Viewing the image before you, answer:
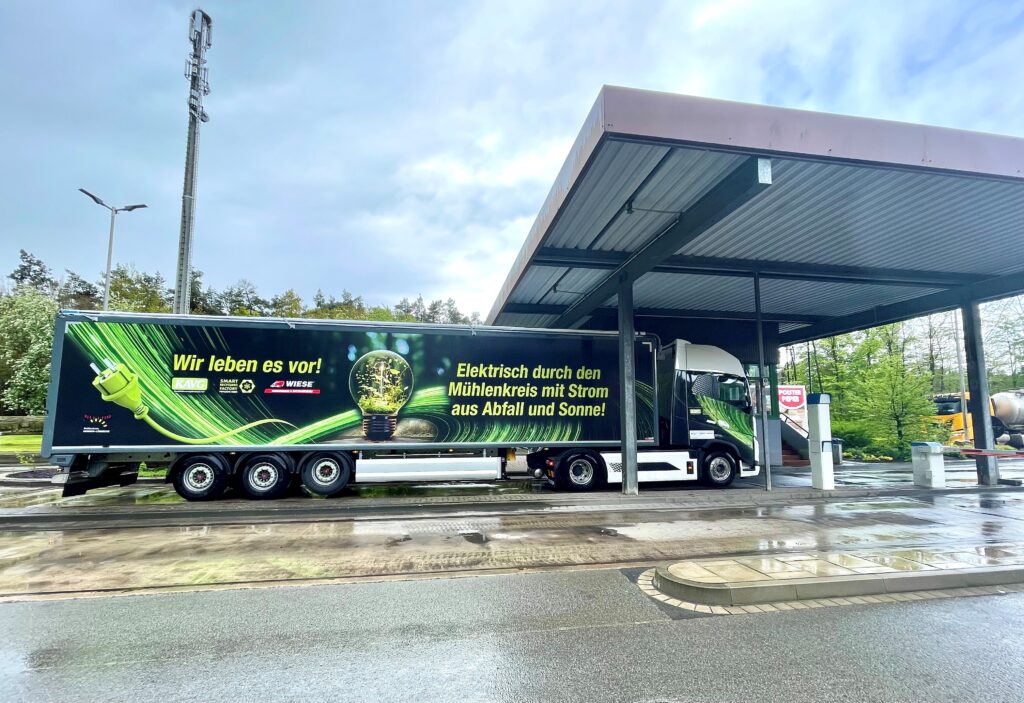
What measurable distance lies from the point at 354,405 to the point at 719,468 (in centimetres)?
808

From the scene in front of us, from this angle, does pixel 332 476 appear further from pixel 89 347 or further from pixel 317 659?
pixel 317 659

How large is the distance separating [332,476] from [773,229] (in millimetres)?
9363

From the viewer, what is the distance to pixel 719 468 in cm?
1240

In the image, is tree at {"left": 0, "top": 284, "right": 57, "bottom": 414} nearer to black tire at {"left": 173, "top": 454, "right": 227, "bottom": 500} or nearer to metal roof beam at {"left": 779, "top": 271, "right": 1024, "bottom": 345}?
black tire at {"left": 173, "top": 454, "right": 227, "bottom": 500}

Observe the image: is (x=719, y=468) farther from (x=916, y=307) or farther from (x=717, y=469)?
(x=916, y=307)

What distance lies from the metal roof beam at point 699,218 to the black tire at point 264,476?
25.6 ft

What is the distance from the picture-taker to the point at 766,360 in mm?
17469

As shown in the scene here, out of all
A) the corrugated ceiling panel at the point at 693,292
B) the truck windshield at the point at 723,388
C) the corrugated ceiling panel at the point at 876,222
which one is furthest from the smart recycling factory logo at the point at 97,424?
the truck windshield at the point at 723,388

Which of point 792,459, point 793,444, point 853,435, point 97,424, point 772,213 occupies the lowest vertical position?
point 792,459

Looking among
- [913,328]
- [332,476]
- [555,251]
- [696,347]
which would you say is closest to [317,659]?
[332,476]

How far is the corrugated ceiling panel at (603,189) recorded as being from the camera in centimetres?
716

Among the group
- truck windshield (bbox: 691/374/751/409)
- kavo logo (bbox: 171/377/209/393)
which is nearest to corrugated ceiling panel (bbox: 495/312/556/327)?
truck windshield (bbox: 691/374/751/409)

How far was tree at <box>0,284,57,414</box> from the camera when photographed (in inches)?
1059

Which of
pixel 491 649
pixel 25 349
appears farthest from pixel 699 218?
pixel 25 349
